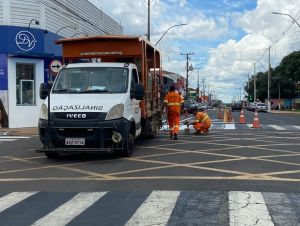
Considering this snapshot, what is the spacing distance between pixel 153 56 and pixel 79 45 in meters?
3.00

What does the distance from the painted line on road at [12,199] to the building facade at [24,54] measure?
16.9 meters

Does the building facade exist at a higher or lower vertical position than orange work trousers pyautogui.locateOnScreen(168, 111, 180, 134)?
higher

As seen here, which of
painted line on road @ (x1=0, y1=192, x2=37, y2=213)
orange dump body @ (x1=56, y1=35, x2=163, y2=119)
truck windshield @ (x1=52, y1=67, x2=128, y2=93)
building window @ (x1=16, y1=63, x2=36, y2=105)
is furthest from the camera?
building window @ (x1=16, y1=63, x2=36, y2=105)

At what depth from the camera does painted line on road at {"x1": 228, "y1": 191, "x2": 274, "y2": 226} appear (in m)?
6.29

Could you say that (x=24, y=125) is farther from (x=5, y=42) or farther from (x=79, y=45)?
(x=79, y=45)

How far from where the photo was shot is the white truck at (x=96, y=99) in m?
11.6

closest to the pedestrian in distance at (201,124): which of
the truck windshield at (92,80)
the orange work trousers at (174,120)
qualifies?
the orange work trousers at (174,120)

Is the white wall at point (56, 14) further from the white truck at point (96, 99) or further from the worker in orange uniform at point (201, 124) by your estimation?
the white truck at point (96, 99)

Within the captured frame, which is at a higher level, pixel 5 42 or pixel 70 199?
pixel 5 42

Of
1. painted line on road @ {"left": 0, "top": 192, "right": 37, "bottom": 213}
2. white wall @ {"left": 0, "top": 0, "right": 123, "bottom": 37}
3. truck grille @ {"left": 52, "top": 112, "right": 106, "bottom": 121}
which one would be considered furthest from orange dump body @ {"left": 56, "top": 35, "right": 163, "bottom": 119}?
white wall @ {"left": 0, "top": 0, "right": 123, "bottom": 37}

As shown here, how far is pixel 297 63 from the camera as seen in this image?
89.9 m

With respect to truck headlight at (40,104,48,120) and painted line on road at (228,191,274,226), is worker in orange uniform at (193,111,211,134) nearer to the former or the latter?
truck headlight at (40,104,48,120)

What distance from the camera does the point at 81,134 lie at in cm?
1165

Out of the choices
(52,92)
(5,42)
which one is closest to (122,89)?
(52,92)
